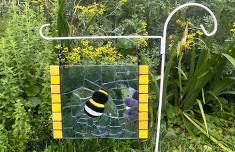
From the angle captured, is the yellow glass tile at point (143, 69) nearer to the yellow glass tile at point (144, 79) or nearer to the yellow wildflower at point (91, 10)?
the yellow glass tile at point (144, 79)

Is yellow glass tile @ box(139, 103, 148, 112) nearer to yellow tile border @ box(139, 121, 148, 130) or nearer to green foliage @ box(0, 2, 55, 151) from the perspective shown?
yellow tile border @ box(139, 121, 148, 130)

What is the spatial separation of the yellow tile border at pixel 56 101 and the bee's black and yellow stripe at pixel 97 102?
0.20 metres

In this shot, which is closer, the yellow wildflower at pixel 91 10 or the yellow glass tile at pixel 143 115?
the yellow glass tile at pixel 143 115

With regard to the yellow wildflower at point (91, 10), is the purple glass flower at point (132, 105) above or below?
below

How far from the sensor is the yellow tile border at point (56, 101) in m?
3.21

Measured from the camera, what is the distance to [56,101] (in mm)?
3268

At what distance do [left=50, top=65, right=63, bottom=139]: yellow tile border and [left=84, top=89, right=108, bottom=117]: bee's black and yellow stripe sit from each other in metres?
0.20

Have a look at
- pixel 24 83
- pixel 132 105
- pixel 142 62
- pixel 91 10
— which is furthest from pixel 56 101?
pixel 91 10

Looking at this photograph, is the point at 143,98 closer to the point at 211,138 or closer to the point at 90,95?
the point at 90,95

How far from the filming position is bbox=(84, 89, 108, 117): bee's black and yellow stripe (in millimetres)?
3277

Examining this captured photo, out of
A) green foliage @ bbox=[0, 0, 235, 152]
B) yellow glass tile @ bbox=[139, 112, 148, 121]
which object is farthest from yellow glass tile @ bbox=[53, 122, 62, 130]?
yellow glass tile @ bbox=[139, 112, 148, 121]

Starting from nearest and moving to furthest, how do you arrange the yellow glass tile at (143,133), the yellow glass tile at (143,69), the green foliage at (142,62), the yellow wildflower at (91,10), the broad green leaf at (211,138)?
the yellow glass tile at (143,69) < the yellow glass tile at (143,133) < the green foliage at (142,62) < the broad green leaf at (211,138) < the yellow wildflower at (91,10)

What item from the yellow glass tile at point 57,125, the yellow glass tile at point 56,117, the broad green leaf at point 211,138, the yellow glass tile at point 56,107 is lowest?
the broad green leaf at point 211,138

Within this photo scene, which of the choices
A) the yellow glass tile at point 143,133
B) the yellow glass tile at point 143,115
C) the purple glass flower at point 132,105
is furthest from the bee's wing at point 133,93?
the yellow glass tile at point 143,133
